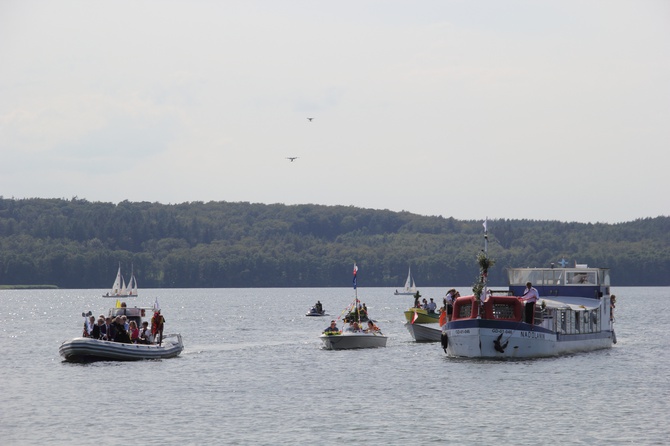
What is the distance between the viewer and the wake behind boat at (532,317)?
5741cm

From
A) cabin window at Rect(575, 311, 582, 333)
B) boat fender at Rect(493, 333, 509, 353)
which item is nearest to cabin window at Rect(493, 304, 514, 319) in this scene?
boat fender at Rect(493, 333, 509, 353)

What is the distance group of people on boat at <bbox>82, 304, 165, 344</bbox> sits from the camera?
58281 mm

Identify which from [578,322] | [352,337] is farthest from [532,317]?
[352,337]

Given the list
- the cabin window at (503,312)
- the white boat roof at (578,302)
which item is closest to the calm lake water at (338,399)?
the cabin window at (503,312)

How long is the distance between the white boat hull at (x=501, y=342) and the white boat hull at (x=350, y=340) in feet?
27.5

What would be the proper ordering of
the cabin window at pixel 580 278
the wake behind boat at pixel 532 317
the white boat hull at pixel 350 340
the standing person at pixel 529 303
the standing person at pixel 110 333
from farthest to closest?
the cabin window at pixel 580 278 → the white boat hull at pixel 350 340 → the standing person at pixel 110 333 → the standing person at pixel 529 303 → the wake behind boat at pixel 532 317

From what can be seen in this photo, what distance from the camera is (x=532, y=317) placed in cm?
5856

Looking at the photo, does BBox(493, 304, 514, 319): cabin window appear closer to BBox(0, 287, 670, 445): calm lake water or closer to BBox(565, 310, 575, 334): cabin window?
BBox(0, 287, 670, 445): calm lake water

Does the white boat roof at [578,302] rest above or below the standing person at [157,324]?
above

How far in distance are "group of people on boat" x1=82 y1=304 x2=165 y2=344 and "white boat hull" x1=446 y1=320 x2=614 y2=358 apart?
15851 millimetres

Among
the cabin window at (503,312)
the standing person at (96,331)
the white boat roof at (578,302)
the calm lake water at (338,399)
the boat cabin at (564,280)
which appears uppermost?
the boat cabin at (564,280)

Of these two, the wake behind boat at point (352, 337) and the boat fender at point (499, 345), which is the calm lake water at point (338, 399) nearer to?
the boat fender at point (499, 345)

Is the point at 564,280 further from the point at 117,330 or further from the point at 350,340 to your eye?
the point at 117,330

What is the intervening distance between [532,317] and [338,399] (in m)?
16.8
